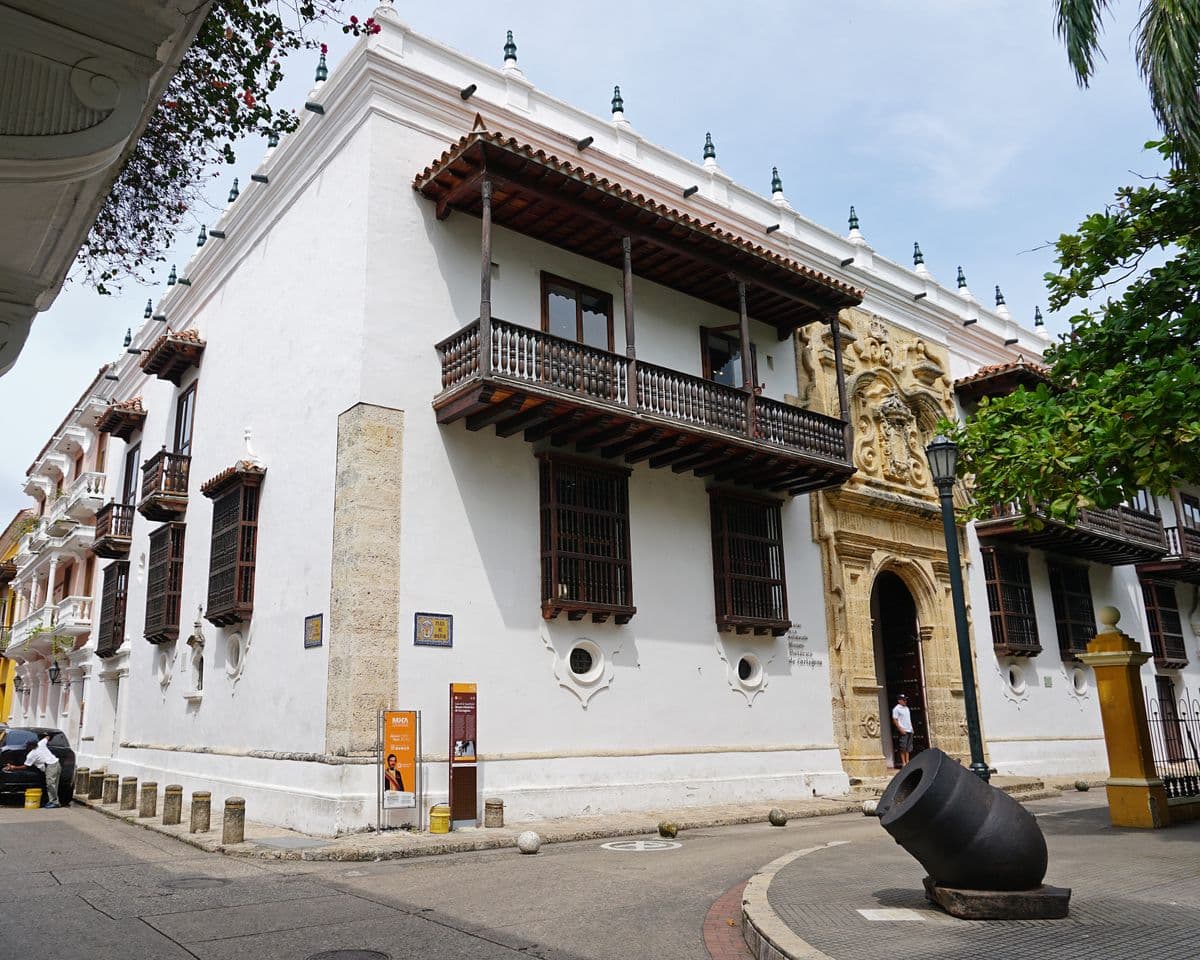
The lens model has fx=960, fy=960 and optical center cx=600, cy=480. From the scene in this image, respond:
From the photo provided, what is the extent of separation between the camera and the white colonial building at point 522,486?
1255 cm

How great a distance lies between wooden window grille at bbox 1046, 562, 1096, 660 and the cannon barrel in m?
17.9

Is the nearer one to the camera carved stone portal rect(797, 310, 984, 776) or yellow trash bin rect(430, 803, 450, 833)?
yellow trash bin rect(430, 803, 450, 833)

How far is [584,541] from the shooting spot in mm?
13922

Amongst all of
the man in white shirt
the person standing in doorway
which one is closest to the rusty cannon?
the person standing in doorway

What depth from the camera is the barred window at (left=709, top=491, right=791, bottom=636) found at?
50.7 ft

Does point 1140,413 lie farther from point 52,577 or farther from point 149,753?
point 52,577

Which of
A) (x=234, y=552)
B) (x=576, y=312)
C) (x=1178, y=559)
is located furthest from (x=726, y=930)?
(x=1178, y=559)

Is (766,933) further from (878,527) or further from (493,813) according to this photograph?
(878,527)

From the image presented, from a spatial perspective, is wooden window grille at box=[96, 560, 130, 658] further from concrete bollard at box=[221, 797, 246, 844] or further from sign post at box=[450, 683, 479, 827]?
sign post at box=[450, 683, 479, 827]

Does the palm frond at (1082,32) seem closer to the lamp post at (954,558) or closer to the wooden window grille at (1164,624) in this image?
the lamp post at (954,558)

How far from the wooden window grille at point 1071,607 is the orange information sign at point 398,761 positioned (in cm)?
1676

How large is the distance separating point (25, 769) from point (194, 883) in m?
10.9

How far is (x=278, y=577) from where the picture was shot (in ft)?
46.0

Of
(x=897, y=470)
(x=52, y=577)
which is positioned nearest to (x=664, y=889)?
(x=897, y=470)
